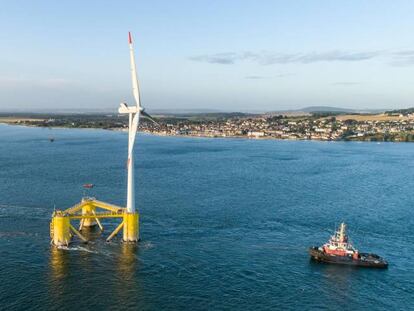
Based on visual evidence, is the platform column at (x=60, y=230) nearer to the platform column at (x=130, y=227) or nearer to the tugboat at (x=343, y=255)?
the platform column at (x=130, y=227)

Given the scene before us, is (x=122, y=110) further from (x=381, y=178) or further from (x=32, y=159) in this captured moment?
(x=32, y=159)

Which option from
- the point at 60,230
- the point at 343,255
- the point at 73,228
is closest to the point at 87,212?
the point at 73,228

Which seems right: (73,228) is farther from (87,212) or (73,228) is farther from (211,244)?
(211,244)

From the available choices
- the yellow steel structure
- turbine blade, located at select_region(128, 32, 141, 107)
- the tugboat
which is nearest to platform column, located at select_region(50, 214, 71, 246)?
the yellow steel structure

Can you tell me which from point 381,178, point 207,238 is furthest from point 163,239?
point 381,178

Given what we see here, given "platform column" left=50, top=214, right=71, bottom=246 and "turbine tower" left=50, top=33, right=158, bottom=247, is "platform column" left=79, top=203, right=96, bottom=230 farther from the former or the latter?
"platform column" left=50, top=214, right=71, bottom=246
